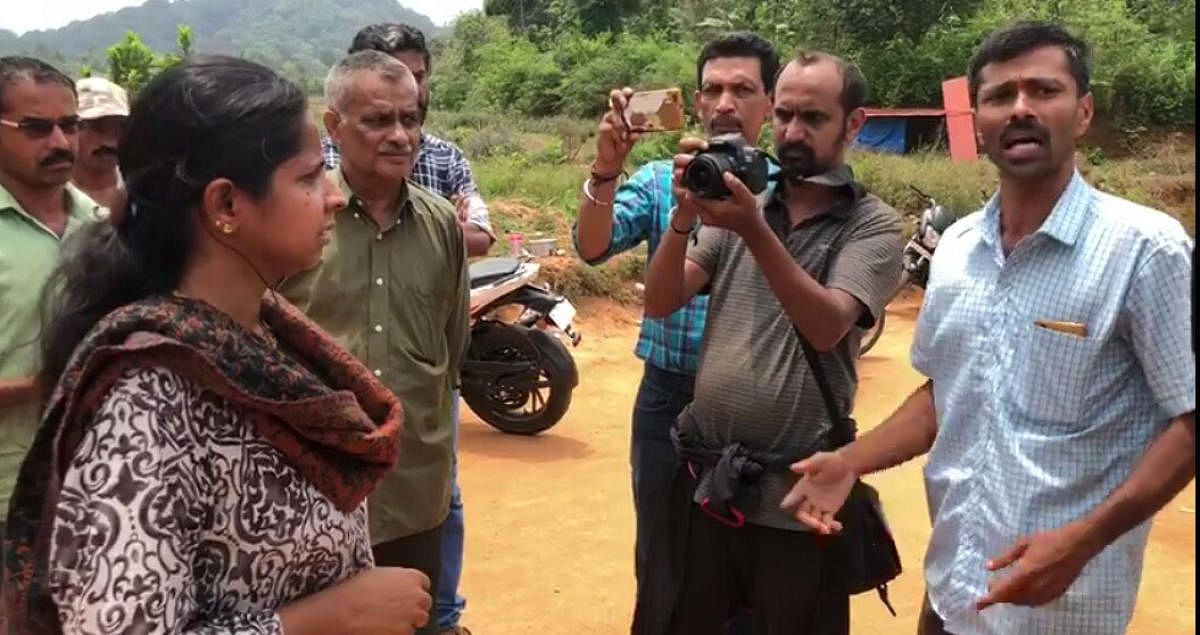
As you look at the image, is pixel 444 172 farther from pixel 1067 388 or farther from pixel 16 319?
pixel 1067 388

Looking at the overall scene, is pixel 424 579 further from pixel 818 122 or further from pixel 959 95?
pixel 959 95

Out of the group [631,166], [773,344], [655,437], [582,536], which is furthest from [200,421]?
[631,166]

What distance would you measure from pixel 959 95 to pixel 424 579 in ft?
53.0

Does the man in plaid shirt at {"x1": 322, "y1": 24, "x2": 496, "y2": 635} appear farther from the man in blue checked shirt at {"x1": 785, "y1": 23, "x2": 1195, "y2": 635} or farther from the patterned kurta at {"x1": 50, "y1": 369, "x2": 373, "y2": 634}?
the patterned kurta at {"x1": 50, "y1": 369, "x2": 373, "y2": 634}

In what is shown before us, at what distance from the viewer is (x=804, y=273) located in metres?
2.18

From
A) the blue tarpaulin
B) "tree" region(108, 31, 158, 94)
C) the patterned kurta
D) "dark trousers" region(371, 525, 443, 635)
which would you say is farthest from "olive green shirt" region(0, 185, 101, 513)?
"tree" region(108, 31, 158, 94)

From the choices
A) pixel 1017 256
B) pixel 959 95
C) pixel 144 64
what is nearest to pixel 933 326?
pixel 1017 256

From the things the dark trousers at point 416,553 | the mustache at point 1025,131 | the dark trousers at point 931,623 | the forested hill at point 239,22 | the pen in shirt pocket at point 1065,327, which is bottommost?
the forested hill at point 239,22

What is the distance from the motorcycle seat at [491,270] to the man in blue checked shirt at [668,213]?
110 inches

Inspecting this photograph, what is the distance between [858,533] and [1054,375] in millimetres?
697

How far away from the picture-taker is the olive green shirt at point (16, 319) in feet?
7.77

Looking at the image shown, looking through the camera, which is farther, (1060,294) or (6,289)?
(6,289)

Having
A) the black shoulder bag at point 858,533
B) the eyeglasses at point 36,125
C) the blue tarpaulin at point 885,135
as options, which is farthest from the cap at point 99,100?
the blue tarpaulin at point 885,135

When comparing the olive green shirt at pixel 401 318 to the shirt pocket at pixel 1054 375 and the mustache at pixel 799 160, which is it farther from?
the shirt pocket at pixel 1054 375
